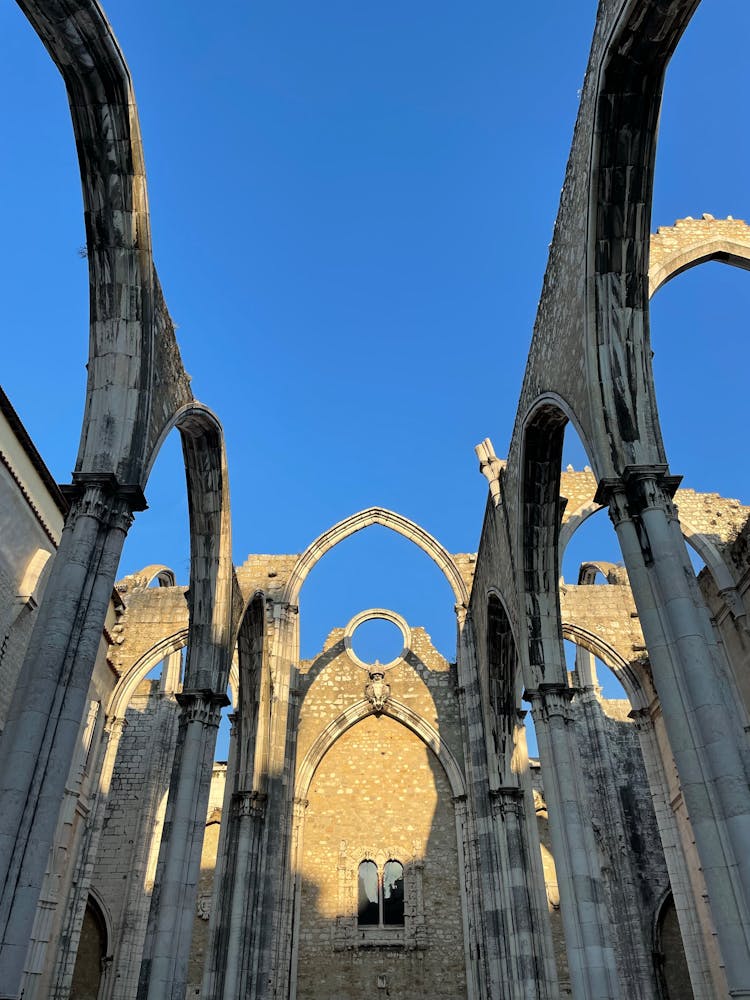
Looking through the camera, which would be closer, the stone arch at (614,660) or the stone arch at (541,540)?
the stone arch at (541,540)

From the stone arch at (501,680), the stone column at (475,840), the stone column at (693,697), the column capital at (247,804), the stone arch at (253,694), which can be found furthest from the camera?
the stone arch at (253,694)

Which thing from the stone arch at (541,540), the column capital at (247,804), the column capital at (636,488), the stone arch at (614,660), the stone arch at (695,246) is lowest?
the column capital at (636,488)

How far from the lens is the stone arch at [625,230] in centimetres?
639

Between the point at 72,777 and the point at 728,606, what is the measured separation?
11.2 m

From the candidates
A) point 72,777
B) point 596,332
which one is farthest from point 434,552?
point 596,332

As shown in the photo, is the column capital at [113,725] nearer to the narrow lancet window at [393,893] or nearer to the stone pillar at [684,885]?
the narrow lancet window at [393,893]

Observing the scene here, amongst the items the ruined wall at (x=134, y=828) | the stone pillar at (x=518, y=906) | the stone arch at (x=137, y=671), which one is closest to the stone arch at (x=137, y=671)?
the stone arch at (x=137, y=671)

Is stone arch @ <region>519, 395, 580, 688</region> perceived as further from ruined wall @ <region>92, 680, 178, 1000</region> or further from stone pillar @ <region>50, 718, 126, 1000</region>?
ruined wall @ <region>92, 680, 178, 1000</region>

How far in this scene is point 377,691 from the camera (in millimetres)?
16562

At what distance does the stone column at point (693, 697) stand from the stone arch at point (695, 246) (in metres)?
3.89

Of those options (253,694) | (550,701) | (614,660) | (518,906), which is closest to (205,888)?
(253,694)

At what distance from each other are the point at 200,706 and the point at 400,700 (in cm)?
739

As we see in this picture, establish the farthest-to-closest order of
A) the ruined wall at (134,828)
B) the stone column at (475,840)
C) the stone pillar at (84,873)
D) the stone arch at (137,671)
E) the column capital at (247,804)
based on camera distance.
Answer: the stone arch at (137,671), the ruined wall at (134,828), the column capital at (247,804), the stone pillar at (84,873), the stone column at (475,840)

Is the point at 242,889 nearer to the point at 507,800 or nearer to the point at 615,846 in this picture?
the point at 507,800
